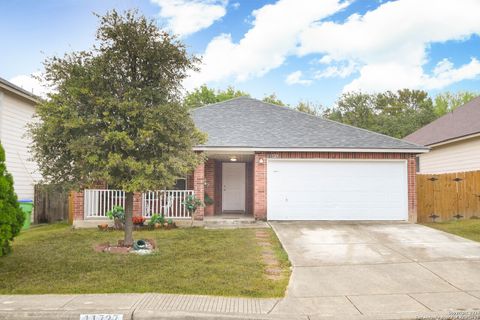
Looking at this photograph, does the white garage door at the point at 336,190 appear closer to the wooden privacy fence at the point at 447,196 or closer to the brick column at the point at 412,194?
the brick column at the point at 412,194

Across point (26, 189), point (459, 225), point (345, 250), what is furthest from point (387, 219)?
point (26, 189)

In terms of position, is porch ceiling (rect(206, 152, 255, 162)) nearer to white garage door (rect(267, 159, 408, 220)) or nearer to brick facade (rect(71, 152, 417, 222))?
brick facade (rect(71, 152, 417, 222))

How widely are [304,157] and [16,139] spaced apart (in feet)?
36.4

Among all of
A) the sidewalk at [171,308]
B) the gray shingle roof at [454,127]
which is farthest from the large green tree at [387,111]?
the sidewalk at [171,308]

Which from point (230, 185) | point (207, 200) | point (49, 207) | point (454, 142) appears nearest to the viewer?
point (207, 200)

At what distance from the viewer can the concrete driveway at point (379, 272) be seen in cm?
497

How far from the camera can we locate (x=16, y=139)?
47.0 ft

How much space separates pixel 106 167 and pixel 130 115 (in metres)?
1.16

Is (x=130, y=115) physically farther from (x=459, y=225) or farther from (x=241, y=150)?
(x=459, y=225)

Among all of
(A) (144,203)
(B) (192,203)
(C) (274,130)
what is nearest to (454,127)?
(C) (274,130)

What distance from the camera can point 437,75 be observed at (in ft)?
113

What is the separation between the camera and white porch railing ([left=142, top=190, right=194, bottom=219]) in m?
12.5

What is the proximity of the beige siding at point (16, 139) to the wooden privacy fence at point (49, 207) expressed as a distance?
0.62m

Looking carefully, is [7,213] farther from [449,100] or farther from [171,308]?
[449,100]
